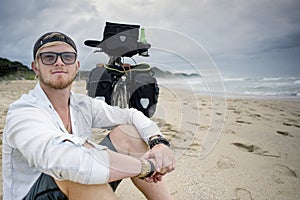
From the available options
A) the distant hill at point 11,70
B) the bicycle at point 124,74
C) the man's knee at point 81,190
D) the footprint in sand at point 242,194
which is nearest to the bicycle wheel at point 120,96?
the bicycle at point 124,74

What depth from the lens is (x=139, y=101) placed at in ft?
4.14

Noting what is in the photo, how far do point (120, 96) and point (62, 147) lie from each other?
0.59m

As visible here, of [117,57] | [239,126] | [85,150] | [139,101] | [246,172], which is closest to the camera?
[85,150]

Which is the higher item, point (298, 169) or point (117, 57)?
point (117, 57)

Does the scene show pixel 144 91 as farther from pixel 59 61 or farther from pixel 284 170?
pixel 284 170

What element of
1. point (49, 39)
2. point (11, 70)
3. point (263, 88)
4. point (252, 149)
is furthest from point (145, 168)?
point (11, 70)

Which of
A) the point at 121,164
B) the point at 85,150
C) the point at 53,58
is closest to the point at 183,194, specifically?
the point at 121,164

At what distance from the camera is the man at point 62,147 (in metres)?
0.64

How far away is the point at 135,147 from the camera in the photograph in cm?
→ 100

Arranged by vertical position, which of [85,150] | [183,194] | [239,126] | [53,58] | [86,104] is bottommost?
[183,194]

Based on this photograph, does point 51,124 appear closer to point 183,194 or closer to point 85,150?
point 85,150

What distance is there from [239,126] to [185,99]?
1.88 meters

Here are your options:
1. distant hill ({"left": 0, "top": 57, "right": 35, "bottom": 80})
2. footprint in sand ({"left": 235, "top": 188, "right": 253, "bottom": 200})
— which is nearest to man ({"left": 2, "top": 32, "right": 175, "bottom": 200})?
footprint in sand ({"left": 235, "top": 188, "right": 253, "bottom": 200})

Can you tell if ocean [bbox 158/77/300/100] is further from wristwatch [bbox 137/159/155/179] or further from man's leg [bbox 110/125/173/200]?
wristwatch [bbox 137/159/155/179]
